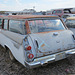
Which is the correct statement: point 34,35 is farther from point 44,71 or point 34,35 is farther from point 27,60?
point 44,71

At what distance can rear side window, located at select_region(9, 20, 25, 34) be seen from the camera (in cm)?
281

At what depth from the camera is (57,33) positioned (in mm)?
2857

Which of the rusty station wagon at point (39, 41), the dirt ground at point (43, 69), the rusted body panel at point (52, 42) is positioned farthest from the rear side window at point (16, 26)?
the dirt ground at point (43, 69)

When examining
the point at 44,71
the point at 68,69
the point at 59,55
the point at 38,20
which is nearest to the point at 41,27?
the point at 38,20

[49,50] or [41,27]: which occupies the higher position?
[41,27]

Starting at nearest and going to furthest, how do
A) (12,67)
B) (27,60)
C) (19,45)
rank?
(27,60) → (19,45) → (12,67)

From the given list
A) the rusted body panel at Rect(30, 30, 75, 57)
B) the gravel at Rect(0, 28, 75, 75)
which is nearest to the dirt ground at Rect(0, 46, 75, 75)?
the gravel at Rect(0, 28, 75, 75)

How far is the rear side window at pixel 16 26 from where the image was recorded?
9.22 ft

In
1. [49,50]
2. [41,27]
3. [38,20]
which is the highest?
[38,20]

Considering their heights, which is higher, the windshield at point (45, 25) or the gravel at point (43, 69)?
the windshield at point (45, 25)

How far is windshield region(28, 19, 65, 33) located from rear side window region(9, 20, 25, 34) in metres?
0.26

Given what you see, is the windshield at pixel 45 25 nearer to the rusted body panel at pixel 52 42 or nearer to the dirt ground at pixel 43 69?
the rusted body panel at pixel 52 42

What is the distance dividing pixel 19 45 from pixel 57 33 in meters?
1.15

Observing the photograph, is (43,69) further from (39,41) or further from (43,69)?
(39,41)
